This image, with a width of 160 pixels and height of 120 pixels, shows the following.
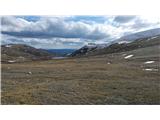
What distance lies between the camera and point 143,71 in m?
18.9

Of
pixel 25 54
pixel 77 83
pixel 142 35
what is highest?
pixel 142 35

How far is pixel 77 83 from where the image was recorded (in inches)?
714

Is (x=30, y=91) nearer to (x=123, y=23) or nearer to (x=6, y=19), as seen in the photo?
(x=6, y=19)

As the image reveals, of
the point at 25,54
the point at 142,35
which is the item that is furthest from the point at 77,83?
the point at 142,35

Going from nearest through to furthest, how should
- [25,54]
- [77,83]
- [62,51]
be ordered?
1. [62,51]
2. [77,83]
3. [25,54]

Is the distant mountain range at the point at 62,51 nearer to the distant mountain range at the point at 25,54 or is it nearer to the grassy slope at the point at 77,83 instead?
the distant mountain range at the point at 25,54

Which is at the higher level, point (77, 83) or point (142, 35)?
Answer: point (142, 35)

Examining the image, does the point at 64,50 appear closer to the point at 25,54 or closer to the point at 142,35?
the point at 25,54

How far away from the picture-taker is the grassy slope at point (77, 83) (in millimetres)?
17578

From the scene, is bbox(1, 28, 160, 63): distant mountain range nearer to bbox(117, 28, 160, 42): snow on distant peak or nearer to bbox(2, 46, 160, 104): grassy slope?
bbox(117, 28, 160, 42): snow on distant peak

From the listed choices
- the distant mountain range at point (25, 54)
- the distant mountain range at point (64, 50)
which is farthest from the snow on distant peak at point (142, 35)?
the distant mountain range at point (25, 54)

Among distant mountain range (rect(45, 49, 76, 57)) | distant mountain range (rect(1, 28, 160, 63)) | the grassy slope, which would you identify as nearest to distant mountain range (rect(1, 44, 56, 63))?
distant mountain range (rect(1, 28, 160, 63))
